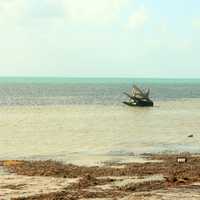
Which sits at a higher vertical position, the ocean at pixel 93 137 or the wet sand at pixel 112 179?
the wet sand at pixel 112 179

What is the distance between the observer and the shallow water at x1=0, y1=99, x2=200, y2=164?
3114cm

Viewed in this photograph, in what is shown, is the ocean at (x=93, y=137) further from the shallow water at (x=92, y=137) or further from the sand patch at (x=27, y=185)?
the sand patch at (x=27, y=185)

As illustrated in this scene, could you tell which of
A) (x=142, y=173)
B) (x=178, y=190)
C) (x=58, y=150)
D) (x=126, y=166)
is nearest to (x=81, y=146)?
(x=58, y=150)

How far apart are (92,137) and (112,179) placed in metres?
20.3

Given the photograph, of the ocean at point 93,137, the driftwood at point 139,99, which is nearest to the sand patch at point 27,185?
the ocean at point 93,137

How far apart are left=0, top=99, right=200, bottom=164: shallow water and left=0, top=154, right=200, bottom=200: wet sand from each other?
121 inches

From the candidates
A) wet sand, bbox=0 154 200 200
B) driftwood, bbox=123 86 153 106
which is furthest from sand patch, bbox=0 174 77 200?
driftwood, bbox=123 86 153 106

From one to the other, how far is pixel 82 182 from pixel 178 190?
11.1 ft

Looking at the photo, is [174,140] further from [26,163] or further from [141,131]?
[26,163]

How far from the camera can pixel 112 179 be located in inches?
813

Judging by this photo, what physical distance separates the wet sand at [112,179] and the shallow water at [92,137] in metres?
3.09

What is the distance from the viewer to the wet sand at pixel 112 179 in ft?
58.6

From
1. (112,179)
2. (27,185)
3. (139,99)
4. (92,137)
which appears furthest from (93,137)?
(139,99)

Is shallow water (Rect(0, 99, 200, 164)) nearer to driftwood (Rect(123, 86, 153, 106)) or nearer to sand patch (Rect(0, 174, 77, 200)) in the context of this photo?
sand patch (Rect(0, 174, 77, 200))
